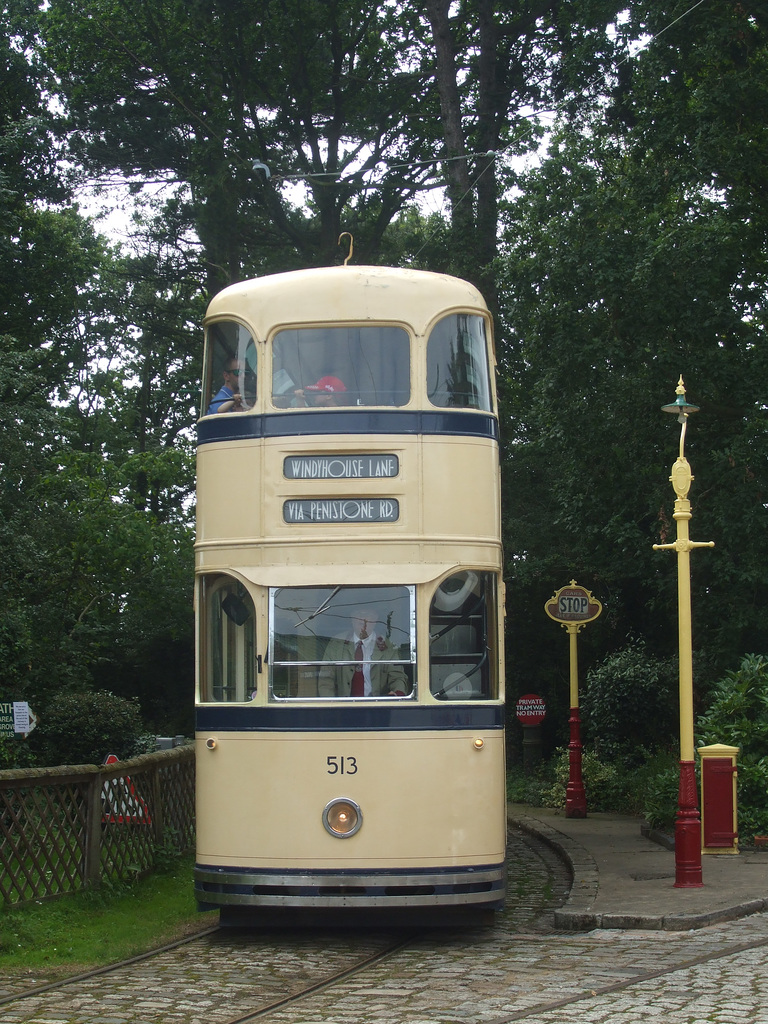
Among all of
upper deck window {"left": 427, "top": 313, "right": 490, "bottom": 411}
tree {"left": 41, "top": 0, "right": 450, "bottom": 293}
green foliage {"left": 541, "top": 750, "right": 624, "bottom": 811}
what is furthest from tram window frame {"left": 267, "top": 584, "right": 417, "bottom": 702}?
tree {"left": 41, "top": 0, "right": 450, "bottom": 293}

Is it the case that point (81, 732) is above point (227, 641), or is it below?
below

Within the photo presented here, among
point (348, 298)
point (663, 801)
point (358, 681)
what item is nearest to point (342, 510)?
point (358, 681)

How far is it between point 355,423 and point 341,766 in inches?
107

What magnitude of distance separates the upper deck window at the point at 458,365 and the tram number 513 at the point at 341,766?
116 inches

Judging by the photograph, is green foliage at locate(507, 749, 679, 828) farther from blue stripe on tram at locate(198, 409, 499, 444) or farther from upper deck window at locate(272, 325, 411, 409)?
upper deck window at locate(272, 325, 411, 409)

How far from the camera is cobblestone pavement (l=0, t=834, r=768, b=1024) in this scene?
788 cm

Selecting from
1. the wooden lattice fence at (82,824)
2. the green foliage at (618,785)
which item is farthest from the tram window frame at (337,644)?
the green foliage at (618,785)

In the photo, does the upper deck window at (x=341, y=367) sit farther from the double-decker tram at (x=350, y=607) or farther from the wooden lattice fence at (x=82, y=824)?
the wooden lattice fence at (x=82, y=824)

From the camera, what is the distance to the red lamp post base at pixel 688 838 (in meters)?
12.7

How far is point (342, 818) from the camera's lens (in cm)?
1013

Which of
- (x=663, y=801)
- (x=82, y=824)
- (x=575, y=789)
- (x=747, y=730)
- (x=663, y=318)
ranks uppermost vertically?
(x=663, y=318)

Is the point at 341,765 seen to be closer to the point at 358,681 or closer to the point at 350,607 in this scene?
the point at 358,681

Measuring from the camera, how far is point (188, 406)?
150 ft

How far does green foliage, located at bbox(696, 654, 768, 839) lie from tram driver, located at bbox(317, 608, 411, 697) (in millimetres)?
7976
